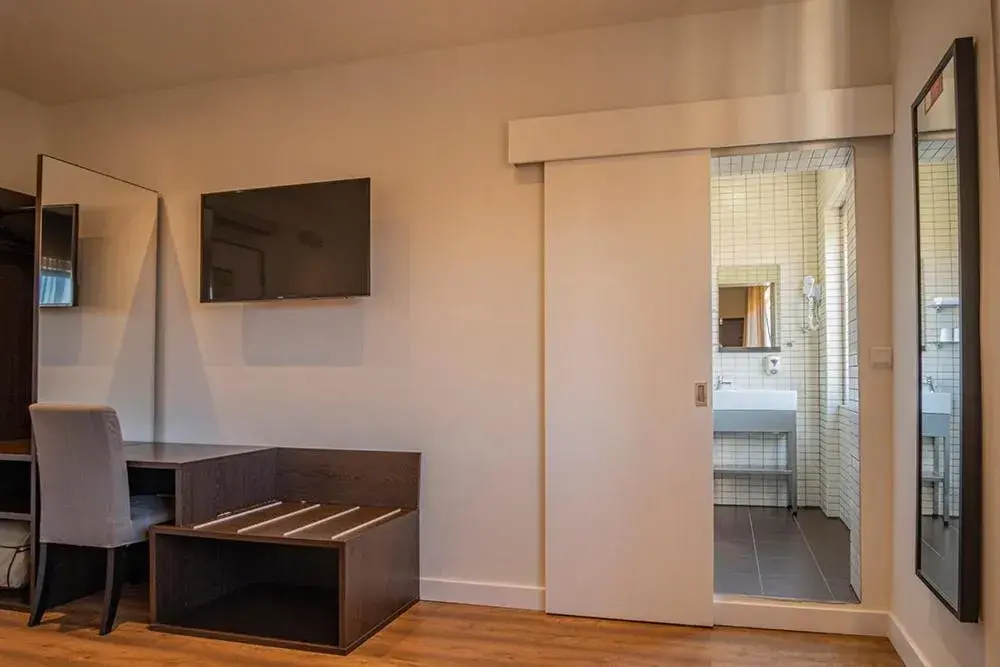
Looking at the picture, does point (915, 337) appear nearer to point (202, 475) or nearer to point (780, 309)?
point (202, 475)

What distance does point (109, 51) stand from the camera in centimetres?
354

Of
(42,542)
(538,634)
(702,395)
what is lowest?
(538,634)

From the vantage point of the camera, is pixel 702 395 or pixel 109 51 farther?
pixel 109 51

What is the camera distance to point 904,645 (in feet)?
8.79

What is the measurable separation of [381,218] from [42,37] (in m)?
1.76

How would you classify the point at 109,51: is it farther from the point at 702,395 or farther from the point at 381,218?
the point at 702,395

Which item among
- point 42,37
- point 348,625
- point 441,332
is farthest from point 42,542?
point 42,37

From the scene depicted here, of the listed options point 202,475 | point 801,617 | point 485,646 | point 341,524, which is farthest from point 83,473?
point 801,617

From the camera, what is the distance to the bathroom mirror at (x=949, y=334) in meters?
2.02

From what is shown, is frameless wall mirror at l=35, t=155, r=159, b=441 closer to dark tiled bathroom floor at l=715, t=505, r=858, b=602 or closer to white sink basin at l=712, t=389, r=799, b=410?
dark tiled bathroom floor at l=715, t=505, r=858, b=602

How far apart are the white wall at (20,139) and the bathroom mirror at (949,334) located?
446 cm

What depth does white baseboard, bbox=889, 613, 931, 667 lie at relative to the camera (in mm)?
2503

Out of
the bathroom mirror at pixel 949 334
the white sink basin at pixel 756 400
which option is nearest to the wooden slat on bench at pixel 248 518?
the bathroom mirror at pixel 949 334

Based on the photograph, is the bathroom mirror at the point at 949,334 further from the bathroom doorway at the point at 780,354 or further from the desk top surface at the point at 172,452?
the desk top surface at the point at 172,452
